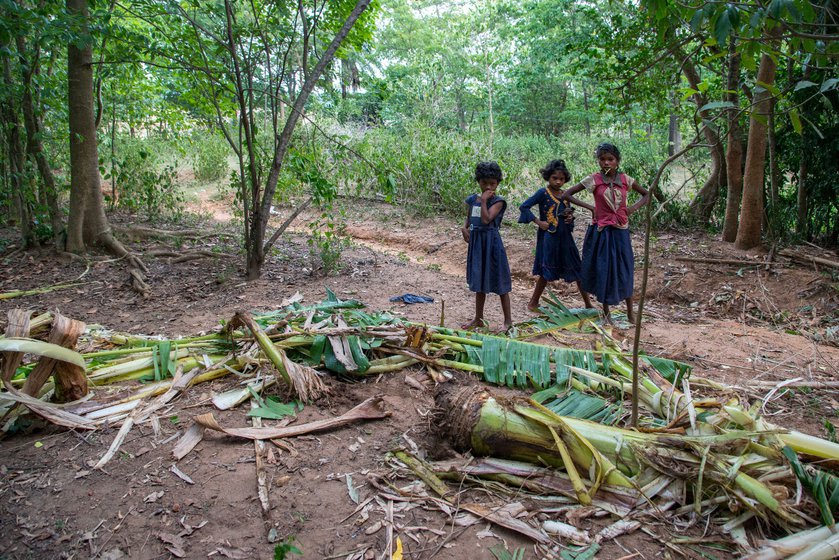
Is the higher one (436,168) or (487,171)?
(436,168)

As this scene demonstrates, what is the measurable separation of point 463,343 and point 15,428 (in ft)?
7.68

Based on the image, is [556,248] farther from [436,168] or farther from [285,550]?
[436,168]

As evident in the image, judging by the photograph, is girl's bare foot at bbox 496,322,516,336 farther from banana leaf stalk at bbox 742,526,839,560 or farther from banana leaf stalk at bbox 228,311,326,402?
banana leaf stalk at bbox 742,526,839,560

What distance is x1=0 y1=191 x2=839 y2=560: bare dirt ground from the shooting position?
1941mm

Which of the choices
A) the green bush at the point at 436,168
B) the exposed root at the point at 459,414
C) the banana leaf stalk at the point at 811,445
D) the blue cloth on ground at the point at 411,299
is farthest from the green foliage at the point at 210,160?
the banana leaf stalk at the point at 811,445

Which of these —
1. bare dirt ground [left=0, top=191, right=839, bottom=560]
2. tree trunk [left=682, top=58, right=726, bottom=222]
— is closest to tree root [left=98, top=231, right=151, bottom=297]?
bare dirt ground [left=0, top=191, right=839, bottom=560]

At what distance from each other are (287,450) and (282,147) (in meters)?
3.82

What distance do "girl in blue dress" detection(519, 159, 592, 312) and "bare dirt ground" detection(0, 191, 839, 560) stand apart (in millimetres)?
536

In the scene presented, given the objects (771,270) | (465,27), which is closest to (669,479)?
(771,270)

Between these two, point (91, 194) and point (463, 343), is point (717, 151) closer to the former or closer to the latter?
point (463, 343)

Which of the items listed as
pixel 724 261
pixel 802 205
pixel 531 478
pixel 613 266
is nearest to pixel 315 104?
pixel 613 266

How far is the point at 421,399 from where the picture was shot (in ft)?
9.68

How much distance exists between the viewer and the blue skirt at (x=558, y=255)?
16.2 feet

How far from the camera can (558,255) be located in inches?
196
